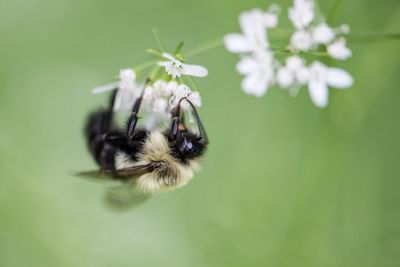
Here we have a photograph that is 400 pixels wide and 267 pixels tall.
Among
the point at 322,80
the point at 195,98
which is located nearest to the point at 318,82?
the point at 322,80

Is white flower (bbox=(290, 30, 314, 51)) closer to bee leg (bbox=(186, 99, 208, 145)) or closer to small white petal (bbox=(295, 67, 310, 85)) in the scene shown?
small white petal (bbox=(295, 67, 310, 85))

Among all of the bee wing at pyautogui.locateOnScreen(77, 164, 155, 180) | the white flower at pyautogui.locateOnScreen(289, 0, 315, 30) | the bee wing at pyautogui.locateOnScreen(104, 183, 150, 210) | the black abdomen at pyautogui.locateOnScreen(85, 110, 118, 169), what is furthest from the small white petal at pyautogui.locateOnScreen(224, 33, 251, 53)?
the bee wing at pyautogui.locateOnScreen(104, 183, 150, 210)

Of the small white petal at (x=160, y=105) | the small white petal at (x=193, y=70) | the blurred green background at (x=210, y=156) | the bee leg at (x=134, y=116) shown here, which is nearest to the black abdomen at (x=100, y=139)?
the bee leg at (x=134, y=116)

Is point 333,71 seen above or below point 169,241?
above

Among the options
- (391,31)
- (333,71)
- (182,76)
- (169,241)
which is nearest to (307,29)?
(333,71)

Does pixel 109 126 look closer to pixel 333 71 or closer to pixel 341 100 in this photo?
pixel 333 71

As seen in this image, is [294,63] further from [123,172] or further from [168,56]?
[123,172]
